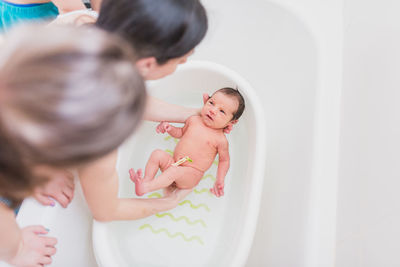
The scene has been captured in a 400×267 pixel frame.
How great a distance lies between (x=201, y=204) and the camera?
1264 mm

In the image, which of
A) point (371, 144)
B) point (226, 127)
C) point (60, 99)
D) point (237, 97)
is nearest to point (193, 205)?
point (226, 127)

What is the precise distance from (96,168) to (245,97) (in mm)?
698

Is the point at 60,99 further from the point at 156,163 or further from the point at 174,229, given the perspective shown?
the point at 174,229

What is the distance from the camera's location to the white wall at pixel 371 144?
31.8 inches

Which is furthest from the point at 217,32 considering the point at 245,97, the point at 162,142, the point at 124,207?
the point at 124,207

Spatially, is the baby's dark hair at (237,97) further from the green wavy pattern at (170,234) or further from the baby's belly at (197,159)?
the green wavy pattern at (170,234)

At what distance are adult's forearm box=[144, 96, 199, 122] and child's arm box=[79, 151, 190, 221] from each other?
0.33 m

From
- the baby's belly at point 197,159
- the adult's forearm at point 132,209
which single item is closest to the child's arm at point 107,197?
the adult's forearm at point 132,209

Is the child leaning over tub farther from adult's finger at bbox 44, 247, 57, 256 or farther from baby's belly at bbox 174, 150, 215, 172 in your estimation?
adult's finger at bbox 44, 247, 57, 256

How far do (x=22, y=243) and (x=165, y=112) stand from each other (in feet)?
2.13

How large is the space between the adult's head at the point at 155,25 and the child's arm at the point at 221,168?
1.88 ft

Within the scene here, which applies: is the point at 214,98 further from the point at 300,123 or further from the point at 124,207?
the point at 124,207

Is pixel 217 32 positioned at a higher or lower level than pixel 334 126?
higher

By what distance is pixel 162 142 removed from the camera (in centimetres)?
137
